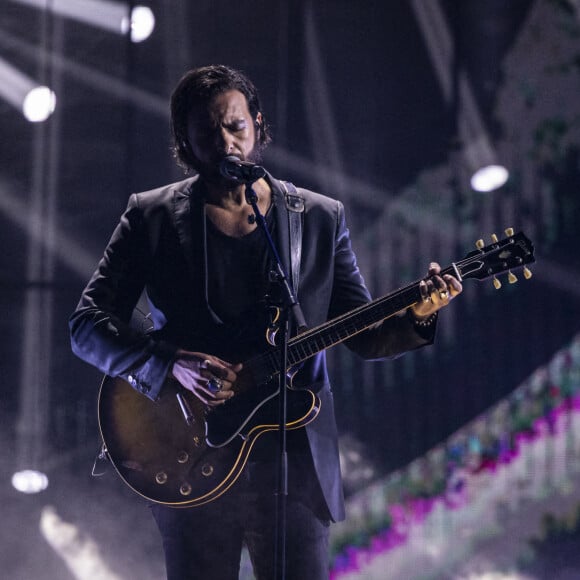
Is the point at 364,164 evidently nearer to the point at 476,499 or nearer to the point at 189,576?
the point at 476,499

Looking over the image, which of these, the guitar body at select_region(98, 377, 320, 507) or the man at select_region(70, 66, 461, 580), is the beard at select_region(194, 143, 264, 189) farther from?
the guitar body at select_region(98, 377, 320, 507)

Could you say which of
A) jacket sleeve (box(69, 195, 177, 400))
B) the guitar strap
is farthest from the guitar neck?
jacket sleeve (box(69, 195, 177, 400))

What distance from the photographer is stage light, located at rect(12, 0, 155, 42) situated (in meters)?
4.55

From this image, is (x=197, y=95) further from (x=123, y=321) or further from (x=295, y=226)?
(x=123, y=321)

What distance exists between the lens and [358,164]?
4559mm

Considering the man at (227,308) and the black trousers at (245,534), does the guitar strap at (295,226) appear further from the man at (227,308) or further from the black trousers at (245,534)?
the black trousers at (245,534)

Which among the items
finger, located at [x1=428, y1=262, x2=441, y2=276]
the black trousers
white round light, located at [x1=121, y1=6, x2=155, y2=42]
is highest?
white round light, located at [x1=121, y1=6, x2=155, y2=42]

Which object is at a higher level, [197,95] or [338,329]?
[197,95]

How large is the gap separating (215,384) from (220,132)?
0.68 m

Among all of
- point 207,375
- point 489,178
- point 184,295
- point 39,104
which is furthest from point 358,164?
point 207,375

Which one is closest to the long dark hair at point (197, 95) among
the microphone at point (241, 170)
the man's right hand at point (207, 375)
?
the microphone at point (241, 170)

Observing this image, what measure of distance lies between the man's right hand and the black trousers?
0.65ft

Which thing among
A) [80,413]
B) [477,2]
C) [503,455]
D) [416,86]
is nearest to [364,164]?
[416,86]

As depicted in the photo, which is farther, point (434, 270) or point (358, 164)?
point (358, 164)
